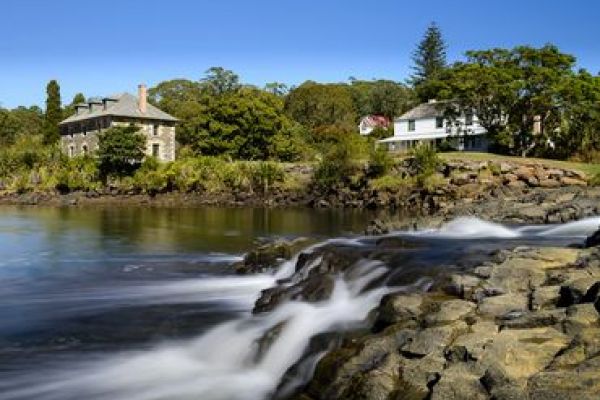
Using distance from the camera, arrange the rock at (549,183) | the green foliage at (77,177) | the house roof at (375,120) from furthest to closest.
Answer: the house roof at (375,120), the green foliage at (77,177), the rock at (549,183)

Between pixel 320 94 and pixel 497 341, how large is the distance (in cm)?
9313

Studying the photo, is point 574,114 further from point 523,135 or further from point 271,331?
point 271,331

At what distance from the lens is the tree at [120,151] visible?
73.9 metres

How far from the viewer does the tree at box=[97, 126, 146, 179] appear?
7388 centimetres

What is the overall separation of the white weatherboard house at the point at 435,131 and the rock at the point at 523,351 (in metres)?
58.4

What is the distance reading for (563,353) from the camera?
933 centimetres

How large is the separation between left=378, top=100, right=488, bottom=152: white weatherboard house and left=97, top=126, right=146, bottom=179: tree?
29.6 meters

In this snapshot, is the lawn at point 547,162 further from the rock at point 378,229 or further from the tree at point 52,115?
the tree at point 52,115

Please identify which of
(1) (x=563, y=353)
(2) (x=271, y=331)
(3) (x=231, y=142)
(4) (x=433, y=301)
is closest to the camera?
(1) (x=563, y=353)

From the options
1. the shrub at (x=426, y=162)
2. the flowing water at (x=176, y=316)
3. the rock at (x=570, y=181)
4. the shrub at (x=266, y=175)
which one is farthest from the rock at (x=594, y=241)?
the shrub at (x=266, y=175)

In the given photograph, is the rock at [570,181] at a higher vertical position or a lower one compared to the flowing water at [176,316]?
higher

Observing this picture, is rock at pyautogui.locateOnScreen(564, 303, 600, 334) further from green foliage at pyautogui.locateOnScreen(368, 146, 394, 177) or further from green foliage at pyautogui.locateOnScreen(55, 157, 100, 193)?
green foliage at pyautogui.locateOnScreen(55, 157, 100, 193)

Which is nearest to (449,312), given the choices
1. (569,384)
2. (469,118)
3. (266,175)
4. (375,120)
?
(569,384)

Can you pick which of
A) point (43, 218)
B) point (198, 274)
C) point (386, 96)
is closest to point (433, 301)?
point (198, 274)
